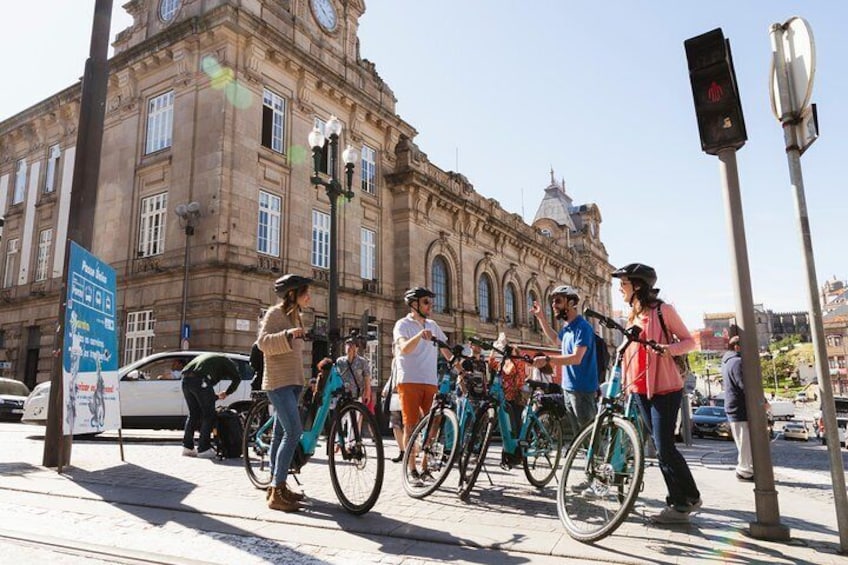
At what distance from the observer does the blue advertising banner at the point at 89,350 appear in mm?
6961

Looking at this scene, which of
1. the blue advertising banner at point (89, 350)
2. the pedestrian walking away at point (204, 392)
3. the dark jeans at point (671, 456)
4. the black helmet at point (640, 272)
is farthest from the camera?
the pedestrian walking away at point (204, 392)

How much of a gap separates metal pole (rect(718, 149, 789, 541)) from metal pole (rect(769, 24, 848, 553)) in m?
0.35

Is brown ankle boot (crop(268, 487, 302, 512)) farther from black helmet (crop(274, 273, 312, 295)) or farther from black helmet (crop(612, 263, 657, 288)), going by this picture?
black helmet (crop(612, 263, 657, 288))

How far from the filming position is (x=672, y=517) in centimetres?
427

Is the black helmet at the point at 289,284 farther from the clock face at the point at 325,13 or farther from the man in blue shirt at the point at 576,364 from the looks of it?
the clock face at the point at 325,13

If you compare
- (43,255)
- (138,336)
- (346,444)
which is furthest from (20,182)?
(346,444)

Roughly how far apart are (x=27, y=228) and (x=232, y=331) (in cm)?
1575

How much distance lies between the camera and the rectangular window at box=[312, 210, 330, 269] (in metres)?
23.0

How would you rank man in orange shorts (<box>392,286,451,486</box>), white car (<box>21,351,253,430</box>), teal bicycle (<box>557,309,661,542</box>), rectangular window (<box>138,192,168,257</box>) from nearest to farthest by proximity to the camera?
teal bicycle (<box>557,309,661,542</box>) < man in orange shorts (<box>392,286,451,486</box>) < white car (<box>21,351,253,430</box>) < rectangular window (<box>138,192,168,257</box>)

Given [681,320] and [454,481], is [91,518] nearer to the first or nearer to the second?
[454,481]

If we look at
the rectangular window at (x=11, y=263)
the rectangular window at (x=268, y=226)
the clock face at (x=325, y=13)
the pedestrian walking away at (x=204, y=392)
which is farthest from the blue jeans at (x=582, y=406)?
the rectangular window at (x=11, y=263)

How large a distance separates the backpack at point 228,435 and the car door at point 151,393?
386cm

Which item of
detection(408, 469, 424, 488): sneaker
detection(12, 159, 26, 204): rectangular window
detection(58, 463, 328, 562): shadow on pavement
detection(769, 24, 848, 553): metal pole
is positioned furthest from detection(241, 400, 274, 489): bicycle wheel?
detection(12, 159, 26, 204): rectangular window

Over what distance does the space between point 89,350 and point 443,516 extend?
5.34m
